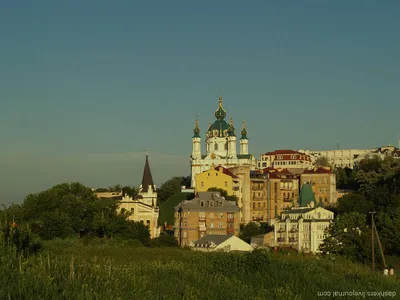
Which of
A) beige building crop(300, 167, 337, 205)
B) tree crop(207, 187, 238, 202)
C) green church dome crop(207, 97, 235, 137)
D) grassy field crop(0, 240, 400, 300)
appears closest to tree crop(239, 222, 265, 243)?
tree crop(207, 187, 238, 202)

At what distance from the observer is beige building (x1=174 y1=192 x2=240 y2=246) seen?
275 feet

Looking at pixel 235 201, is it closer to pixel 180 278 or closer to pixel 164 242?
pixel 164 242

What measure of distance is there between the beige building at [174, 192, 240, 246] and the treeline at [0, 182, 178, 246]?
9.38 metres

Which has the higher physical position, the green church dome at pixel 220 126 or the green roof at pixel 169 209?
the green church dome at pixel 220 126

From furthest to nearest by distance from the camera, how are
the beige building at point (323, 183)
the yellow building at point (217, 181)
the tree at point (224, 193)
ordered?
the beige building at point (323, 183), the yellow building at point (217, 181), the tree at point (224, 193)

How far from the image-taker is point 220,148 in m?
124

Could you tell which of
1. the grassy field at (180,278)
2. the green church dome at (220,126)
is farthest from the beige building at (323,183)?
the grassy field at (180,278)

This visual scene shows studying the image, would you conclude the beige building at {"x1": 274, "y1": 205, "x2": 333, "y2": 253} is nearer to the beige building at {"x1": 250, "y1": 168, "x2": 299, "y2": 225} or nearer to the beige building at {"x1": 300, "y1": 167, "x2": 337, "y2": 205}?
the beige building at {"x1": 250, "y1": 168, "x2": 299, "y2": 225}

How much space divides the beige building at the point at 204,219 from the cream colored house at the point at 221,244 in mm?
9642

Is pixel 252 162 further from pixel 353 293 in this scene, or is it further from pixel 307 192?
pixel 353 293

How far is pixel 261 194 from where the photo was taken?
356ft

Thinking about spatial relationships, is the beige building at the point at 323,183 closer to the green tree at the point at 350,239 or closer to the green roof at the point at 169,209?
the green roof at the point at 169,209

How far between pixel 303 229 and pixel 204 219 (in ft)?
52.8

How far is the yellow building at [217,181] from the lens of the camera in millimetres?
103812
